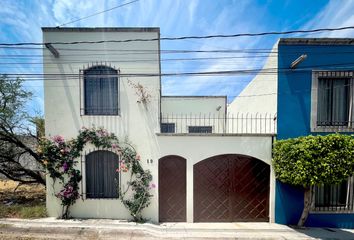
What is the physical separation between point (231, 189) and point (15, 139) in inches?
330

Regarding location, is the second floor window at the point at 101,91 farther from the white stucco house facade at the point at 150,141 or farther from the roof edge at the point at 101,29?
the roof edge at the point at 101,29

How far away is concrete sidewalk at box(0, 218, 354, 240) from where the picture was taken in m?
4.80

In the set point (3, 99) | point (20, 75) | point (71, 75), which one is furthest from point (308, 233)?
point (3, 99)

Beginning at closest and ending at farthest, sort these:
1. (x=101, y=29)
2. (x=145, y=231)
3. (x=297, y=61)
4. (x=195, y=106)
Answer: (x=145, y=231) → (x=297, y=61) → (x=101, y=29) → (x=195, y=106)

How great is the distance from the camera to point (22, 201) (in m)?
6.89

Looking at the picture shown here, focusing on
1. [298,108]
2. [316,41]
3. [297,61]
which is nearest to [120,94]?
[297,61]

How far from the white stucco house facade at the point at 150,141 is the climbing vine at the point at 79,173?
8.1 inches

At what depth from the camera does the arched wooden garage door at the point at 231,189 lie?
18.9ft

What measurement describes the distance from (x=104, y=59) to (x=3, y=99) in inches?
169

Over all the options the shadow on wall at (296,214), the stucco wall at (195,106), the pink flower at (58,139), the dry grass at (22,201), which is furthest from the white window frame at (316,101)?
the dry grass at (22,201)

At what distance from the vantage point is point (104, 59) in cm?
582

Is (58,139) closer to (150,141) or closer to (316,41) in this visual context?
(150,141)

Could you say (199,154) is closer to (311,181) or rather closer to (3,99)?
(311,181)

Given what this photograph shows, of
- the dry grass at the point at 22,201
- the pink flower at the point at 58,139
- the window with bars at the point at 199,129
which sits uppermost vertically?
the pink flower at the point at 58,139
